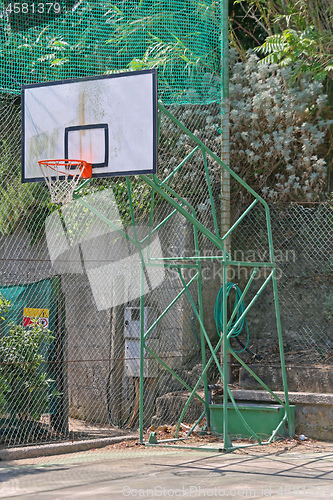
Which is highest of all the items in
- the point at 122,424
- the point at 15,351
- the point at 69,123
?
the point at 69,123

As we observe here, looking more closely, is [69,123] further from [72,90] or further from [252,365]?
[252,365]

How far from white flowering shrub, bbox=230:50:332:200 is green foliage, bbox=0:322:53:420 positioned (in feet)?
14.4

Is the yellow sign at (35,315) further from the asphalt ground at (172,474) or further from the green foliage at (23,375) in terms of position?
the asphalt ground at (172,474)

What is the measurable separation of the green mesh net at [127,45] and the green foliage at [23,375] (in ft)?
11.8

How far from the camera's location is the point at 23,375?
24.2ft

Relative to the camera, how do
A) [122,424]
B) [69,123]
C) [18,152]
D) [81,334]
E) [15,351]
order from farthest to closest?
[18,152] → [81,334] → [122,424] → [15,351] → [69,123]

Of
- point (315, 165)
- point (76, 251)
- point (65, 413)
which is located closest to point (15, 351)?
point (65, 413)

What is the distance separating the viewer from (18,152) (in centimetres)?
998

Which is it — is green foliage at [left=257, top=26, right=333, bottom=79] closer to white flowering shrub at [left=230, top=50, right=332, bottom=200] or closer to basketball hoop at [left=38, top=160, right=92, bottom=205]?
white flowering shrub at [left=230, top=50, right=332, bottom=200]

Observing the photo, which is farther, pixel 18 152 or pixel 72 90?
pixel 18 152

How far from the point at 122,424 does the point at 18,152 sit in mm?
4622

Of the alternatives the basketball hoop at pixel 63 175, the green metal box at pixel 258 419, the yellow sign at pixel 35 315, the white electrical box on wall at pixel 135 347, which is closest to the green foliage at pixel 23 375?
the yellow sign at pixel 35 315

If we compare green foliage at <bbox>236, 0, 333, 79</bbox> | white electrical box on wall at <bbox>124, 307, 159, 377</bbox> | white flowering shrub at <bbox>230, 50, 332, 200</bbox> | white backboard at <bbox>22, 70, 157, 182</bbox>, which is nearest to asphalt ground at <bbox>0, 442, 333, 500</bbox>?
white electrical box on wall at <bbox>124, 307, 159, 377</bbox>

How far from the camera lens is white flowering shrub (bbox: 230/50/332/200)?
9570 mm
